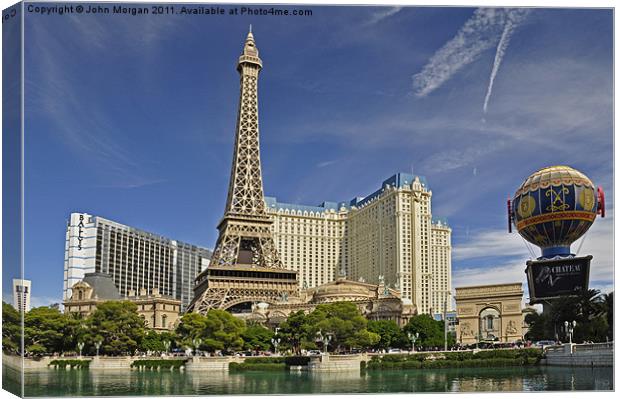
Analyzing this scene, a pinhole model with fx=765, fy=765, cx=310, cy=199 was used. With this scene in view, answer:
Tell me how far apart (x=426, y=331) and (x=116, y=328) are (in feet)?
76.2

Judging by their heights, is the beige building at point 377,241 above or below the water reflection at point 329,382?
above

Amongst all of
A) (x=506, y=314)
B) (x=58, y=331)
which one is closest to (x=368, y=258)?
(x=506, y=314)

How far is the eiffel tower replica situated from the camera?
236ft

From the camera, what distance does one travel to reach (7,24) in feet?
78.1

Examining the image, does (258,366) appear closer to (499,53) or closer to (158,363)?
(158,363)

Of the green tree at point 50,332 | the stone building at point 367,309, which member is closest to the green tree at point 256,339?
the stone building at point 367,309

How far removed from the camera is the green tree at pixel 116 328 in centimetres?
4875

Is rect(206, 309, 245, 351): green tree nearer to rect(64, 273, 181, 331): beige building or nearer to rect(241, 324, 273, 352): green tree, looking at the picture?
rect(241, 324, 273, 352): green tree

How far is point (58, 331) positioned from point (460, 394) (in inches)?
1147

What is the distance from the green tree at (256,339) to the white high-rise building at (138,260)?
1773 centimetres

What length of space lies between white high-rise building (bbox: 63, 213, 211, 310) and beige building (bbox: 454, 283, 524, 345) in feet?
107

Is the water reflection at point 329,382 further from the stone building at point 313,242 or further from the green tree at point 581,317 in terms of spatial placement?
the stone building at point 313,242

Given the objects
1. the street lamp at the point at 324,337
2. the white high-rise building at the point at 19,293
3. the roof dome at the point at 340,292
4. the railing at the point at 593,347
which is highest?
the white high-rise building at the point at 19,293

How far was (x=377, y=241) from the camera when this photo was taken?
9800 centimetres
